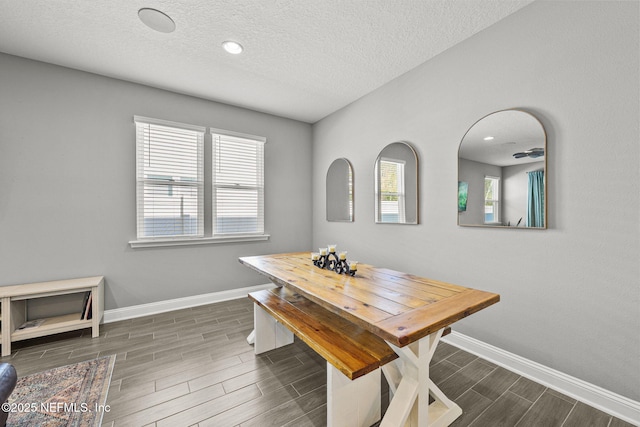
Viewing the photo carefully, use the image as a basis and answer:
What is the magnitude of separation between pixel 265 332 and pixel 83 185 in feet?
8.31

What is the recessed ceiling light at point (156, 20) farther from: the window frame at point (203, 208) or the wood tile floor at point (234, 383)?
the wood tile floor at point (234, 383)

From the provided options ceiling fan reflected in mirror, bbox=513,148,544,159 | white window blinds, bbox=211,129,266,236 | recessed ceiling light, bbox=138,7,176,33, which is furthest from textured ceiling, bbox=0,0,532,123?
ceiling fan reflected in mirror, bbox=513,148,544,159

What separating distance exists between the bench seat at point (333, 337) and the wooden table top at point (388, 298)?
23 cm

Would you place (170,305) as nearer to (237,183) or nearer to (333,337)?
(237,183)

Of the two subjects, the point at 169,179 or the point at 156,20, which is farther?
the point at 169,179

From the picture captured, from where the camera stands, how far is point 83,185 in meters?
2.77

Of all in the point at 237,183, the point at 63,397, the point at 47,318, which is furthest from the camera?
the point at 237,183

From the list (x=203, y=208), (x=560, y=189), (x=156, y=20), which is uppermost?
(x=156, y=20)

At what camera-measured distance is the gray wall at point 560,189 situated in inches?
60.3

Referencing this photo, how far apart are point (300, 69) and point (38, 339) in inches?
147

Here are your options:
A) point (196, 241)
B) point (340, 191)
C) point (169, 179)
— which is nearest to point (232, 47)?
point (169, 179)

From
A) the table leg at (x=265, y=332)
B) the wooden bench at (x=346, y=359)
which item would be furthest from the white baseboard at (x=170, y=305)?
the wooden bench at (x=346, y=359)

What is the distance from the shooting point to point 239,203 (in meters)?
3.73

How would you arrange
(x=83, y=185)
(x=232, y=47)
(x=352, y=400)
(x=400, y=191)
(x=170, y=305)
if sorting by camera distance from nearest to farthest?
(x=352, y=400)
(x=232, y=47)
(x=83, y=185)
(x=400, y=191)
(x=170, y=305)
